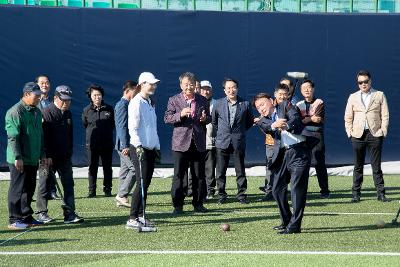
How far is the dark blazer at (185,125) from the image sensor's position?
13.7 m

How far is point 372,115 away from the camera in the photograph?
15055 mm

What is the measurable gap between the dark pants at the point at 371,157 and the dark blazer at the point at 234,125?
182 cm

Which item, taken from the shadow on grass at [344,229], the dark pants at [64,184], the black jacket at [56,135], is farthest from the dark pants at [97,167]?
the shadow on grass at [344,229]

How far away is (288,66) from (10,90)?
21.6ft

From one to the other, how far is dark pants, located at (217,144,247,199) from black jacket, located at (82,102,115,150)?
2.74 metres

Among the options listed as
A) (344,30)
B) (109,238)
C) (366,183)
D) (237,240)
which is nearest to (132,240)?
(109,238)

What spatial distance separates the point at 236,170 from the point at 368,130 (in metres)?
2.24

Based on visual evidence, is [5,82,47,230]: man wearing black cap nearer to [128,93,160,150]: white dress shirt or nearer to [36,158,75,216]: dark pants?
[36,158,75,216]: dark pants

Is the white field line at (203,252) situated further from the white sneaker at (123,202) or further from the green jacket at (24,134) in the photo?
the white sneaker at (123,202)

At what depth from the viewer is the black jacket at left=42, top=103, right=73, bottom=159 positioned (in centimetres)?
1279

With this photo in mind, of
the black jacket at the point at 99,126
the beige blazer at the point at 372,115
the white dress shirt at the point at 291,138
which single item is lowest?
the black jacket at the point at 99,126

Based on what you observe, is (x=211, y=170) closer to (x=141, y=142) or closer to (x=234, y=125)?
(x=234, y=125)

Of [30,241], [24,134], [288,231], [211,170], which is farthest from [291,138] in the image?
[211,170]

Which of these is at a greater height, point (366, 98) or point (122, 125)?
point (366, 98)
